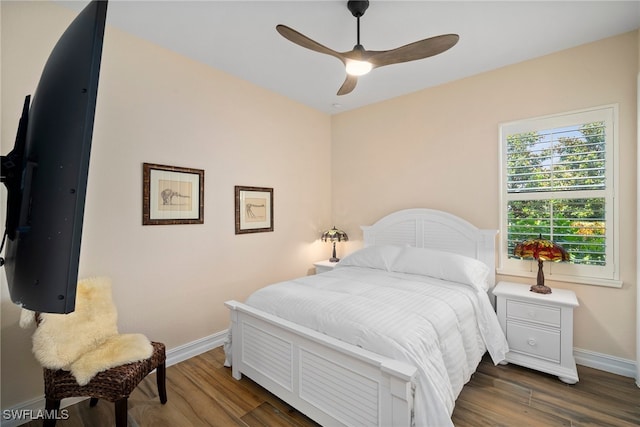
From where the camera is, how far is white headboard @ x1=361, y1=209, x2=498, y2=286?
3096 mm

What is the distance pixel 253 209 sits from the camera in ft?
11.2

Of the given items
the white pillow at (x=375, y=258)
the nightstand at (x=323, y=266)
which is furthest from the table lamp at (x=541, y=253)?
the nightstand at (x=323, y=266)

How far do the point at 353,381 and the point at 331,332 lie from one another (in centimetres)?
30

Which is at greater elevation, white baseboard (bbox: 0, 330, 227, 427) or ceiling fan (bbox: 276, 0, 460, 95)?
ceiling fan (bbox: 276, 0, 460, 95)

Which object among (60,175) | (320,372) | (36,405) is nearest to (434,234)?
(320,372)

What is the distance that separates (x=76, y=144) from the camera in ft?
1.94

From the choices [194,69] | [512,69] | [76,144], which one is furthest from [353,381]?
[512,69]

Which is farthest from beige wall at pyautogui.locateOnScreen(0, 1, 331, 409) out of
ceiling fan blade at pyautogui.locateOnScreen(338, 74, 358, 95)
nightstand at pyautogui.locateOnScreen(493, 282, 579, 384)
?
nightstand at pyautogui.locateOnScreen(493, 282, 579, 384)

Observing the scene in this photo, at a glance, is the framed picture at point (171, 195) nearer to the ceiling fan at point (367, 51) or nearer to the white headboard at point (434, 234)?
the ceiling fan at point (367, 51)

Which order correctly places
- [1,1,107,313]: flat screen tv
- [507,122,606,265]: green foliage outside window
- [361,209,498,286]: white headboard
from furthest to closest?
1. [361,209,498,286]: white headboard
2. [507,122,606,265]: green foliage outside window
3. [1,1,107,313]: flat screen tv

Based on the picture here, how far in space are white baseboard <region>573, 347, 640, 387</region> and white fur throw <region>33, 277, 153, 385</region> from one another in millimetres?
3425

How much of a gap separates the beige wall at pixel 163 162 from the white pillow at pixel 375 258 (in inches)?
34.6

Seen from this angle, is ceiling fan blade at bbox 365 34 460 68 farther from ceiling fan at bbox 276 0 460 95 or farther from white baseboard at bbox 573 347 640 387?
white baseboard at bbox 573 347 640 387

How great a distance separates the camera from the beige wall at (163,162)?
202 centimetres
